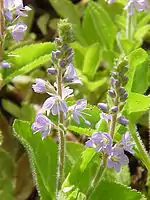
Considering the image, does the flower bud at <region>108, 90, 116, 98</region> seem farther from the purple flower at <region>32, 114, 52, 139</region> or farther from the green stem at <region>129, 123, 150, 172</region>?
the green stem at <region>129, 123, 150, 172</region>

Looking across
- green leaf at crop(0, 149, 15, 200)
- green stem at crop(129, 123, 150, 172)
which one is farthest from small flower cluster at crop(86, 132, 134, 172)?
green leaf at crop(0, 149, 15, 200)

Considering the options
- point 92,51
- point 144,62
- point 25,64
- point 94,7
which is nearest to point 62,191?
point 144,62

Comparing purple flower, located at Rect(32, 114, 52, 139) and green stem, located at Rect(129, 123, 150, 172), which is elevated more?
purple flower, located at Rect(32, 114, 52, 139)

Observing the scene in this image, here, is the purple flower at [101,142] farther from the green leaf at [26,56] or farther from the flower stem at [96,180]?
the green leaf at [26,56]

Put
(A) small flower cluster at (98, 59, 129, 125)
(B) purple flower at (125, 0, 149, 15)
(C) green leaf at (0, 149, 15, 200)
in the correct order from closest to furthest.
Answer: (A) small flower cluster at (98, 59, 129, 125)
(C) green leaf at (0, 149, 15, 200)
(B) purple flower at (125, 0, 149, 15)

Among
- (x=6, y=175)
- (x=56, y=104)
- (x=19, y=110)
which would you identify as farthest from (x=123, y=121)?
(x=19, y=110)

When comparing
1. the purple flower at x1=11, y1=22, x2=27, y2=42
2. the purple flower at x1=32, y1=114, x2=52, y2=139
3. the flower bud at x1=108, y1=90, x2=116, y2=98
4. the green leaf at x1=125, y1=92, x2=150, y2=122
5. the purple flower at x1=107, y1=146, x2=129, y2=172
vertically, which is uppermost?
the purple flower at x1=11, y1=22, x2=27, y2=42

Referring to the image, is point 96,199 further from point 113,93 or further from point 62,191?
point 113,93
